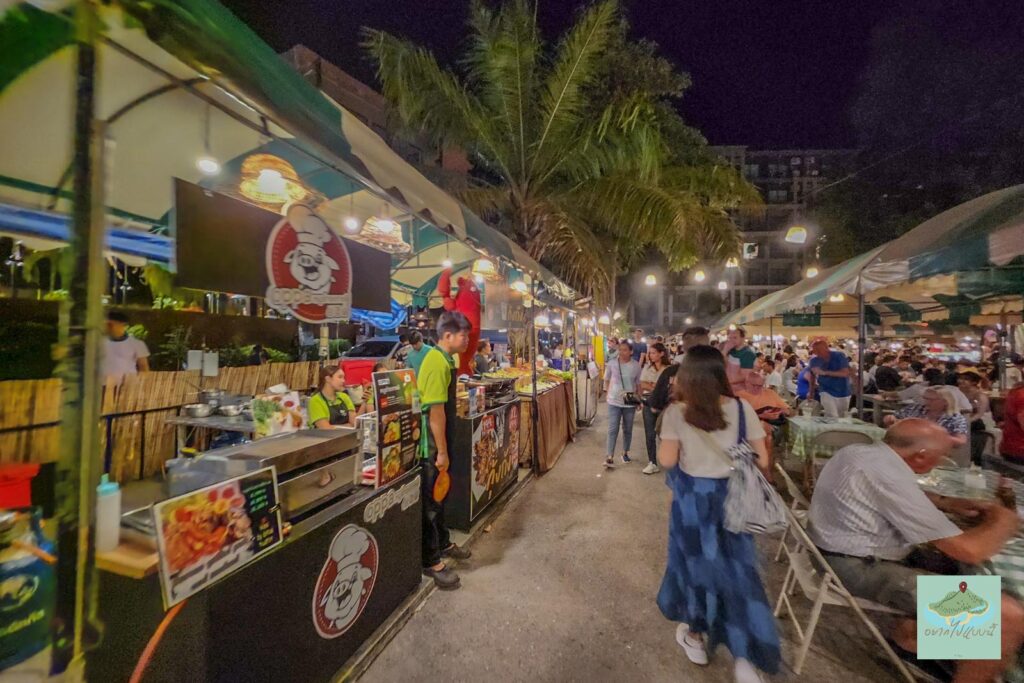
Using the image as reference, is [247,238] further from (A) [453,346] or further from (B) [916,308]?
(B) [916,308]

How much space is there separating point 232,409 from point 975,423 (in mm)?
10388

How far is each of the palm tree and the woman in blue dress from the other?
6616 mm

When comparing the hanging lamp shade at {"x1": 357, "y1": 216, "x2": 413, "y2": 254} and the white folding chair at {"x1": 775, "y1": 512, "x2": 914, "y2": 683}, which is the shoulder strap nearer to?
the white folding chair at {"x1": 775, "y1": 512, "x2": 914, "y2": 683}

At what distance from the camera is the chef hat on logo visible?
102 inches

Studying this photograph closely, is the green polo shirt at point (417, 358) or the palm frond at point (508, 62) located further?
the palm frond at point (508, 62)

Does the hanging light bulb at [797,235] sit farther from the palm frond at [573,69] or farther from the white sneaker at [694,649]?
the white sneaker at [694,649]

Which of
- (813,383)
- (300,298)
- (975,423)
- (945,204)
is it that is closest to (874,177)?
(945,204)

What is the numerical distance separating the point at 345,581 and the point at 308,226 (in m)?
2.08

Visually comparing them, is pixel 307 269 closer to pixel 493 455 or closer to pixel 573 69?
pixel 493 455

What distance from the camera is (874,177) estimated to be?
739 inches

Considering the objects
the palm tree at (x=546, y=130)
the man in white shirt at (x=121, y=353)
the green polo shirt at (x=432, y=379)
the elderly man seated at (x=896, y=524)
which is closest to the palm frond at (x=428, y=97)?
the palm tree at (x=546, y=130)

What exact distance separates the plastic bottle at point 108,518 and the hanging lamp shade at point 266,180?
2.21 m

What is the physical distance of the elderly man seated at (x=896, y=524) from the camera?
2408 mm

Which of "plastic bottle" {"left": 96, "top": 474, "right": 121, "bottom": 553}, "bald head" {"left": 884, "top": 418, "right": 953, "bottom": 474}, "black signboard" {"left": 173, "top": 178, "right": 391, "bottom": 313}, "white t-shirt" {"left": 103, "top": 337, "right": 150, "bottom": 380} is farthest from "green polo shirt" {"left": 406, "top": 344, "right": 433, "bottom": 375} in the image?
"white t-shirt" {"left": 103, "top": 337, "right": 150, "bottom": 380}
